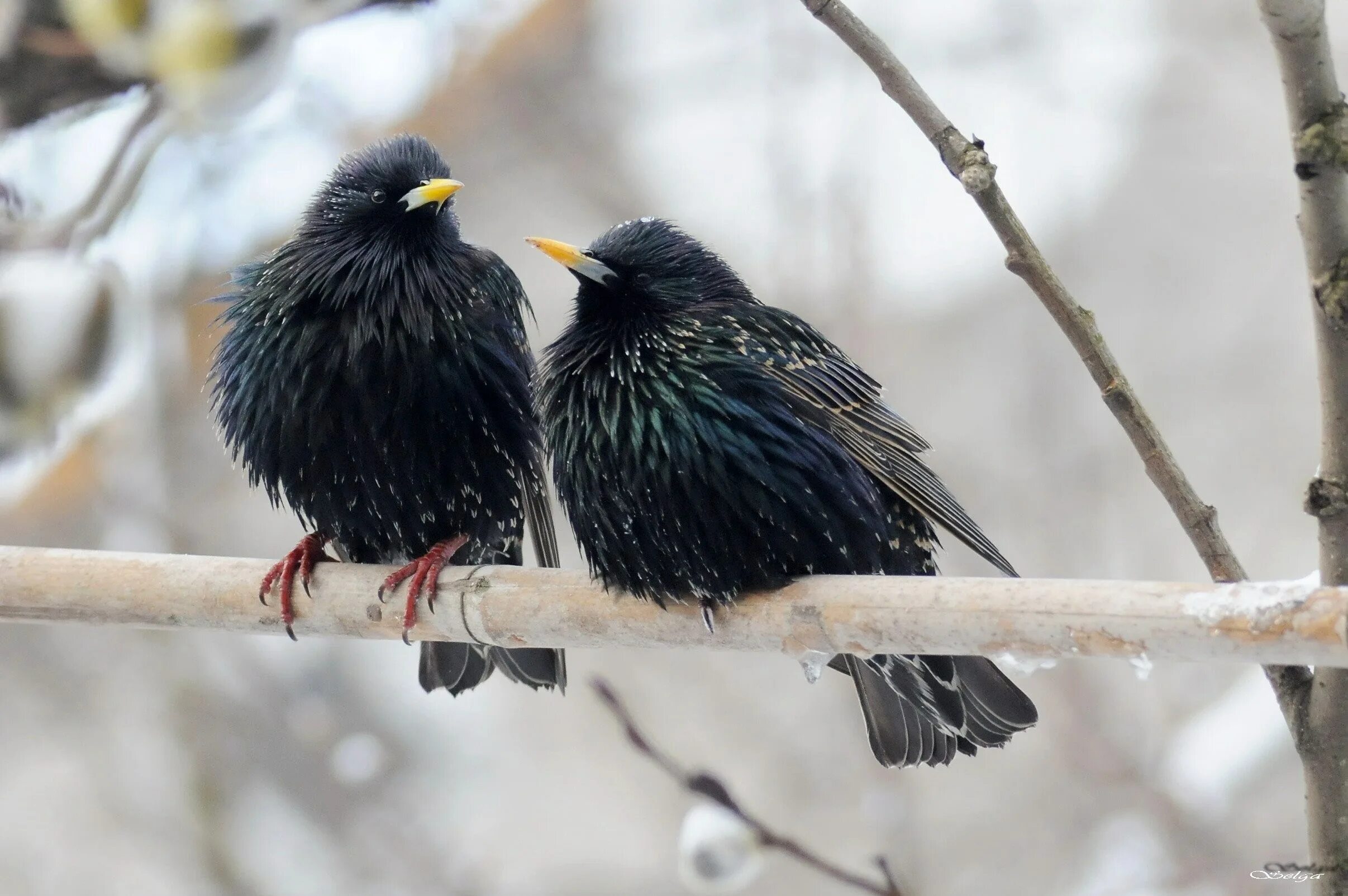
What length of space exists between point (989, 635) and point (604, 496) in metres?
0.93

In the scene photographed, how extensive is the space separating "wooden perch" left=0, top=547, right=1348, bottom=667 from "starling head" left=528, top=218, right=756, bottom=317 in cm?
60

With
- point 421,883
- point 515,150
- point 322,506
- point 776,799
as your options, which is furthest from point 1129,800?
point 515,150

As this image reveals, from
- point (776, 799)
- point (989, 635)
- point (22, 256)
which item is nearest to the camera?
point (989, 635)

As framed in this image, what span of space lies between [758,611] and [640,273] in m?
0.80

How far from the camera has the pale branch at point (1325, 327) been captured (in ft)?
5.30

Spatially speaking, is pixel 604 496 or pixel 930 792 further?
pixel 930 792

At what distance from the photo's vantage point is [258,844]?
6.12 metres

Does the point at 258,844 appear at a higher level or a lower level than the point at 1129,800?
lower

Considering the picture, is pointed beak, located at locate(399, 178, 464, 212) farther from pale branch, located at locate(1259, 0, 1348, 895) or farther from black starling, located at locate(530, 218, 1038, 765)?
pale branch, located at locate(1259, 0, 1348, 895)

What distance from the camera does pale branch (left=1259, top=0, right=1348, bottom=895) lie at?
1616mm

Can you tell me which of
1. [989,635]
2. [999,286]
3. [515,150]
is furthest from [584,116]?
[989,635]

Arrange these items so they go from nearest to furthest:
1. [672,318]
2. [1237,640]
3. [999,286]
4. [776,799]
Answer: [1237,640], [672,318], [776,799], [999,286]

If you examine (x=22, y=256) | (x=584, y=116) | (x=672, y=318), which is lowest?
(x=22, y=256)

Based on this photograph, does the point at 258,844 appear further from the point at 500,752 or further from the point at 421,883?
the point at 500,752
